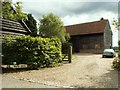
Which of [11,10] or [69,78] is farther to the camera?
[11,10]

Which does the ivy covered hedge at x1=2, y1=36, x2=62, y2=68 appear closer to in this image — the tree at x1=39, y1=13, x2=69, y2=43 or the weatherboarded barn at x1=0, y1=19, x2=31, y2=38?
the weatherboarded barn at x1=0, y1=19, x2=31, y2=38

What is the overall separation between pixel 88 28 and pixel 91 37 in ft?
10.6

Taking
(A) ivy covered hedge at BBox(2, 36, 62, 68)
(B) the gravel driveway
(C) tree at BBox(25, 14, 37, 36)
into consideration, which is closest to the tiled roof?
(C) tree at BBox(25, 14, 37, 36)

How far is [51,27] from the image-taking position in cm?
5138

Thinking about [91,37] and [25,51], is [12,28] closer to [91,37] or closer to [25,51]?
[25,51]

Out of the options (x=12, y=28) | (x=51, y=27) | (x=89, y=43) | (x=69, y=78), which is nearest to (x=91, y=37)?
(x=89, y=43)

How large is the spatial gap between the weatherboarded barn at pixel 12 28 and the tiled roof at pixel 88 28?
3612cm

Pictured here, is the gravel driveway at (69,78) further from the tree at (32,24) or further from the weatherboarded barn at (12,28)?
the tree at (32,24)

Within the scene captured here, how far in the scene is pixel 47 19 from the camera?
52.4 metres

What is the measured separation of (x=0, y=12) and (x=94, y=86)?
8079 millimetres

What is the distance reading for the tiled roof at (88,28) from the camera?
5477 cm

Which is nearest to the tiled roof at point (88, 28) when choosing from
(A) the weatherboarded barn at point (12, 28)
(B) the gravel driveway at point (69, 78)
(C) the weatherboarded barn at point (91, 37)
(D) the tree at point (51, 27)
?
(C) the weatherboarded barn at point (91, 37)

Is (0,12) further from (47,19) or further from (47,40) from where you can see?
(47,19)

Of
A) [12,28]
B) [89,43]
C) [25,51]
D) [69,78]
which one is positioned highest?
[12,28]
